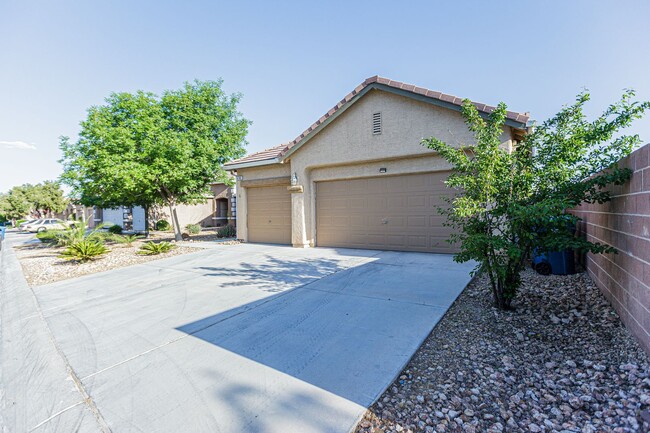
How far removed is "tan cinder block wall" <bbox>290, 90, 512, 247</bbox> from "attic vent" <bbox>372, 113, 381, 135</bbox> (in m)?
0.13

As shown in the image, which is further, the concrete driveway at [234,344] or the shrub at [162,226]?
the shrub at [162,226]

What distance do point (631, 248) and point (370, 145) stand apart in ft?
23.4

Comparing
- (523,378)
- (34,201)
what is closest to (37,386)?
(523,378)

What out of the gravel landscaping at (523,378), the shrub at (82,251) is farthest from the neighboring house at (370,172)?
the shrub at (82,251)

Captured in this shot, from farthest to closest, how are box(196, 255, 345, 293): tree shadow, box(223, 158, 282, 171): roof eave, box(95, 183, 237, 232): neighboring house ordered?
box(95, 183, 237, 232): neighboring house → box(223, 158, 282, 171): roof eave → box(196, 255, 345, 293): tree shadow

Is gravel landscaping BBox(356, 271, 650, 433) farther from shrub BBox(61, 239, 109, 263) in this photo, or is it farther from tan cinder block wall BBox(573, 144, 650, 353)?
shrub BBox(61, 239, 109, 263)

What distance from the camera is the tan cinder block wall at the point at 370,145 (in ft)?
27.6

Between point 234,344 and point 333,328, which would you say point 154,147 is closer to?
point 234,344

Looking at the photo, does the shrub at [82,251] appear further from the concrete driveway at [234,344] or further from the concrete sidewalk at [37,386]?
the concrete sidewalk at [37,386]

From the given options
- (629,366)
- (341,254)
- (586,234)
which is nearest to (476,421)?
(629,366)

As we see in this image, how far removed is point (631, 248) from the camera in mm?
3143

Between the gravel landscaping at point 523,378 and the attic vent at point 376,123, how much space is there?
6698 millimetres

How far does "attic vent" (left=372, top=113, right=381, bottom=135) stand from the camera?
936cm

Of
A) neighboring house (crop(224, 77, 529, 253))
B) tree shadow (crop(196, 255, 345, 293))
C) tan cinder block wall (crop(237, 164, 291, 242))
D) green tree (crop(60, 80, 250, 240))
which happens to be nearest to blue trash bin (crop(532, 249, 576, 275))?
neighboring house (crop(224, 77, 529, 253))
